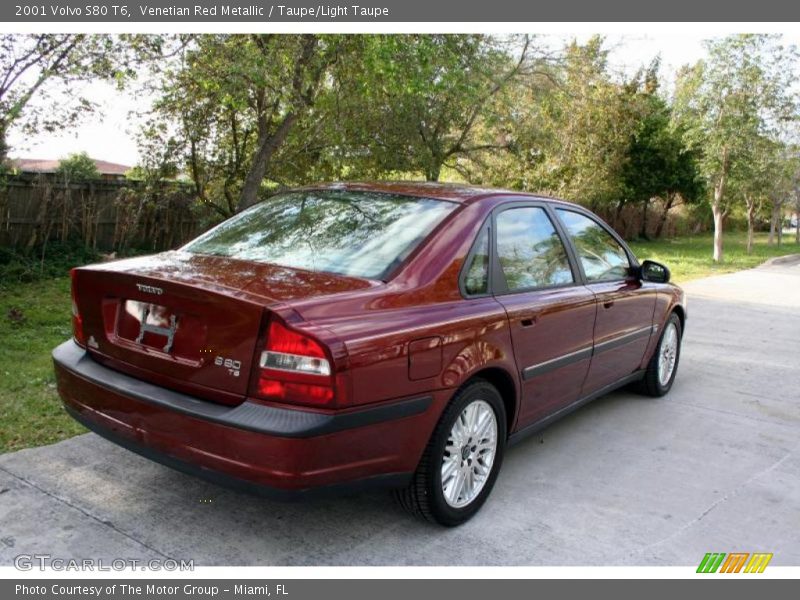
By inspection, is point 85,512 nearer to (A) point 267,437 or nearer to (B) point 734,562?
(A) point 267,437

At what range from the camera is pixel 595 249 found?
4.86 meters

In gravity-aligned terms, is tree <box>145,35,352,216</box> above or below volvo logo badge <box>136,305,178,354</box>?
above

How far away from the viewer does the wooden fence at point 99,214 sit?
9.97 metres

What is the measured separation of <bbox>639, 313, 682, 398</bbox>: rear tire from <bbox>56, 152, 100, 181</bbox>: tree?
8812 mm

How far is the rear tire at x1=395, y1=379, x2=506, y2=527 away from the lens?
3197 mm

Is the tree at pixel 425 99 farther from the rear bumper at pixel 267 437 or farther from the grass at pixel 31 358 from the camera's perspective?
the rear bumper at pixel 267 437

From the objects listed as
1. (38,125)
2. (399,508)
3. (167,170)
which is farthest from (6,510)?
(167,170)

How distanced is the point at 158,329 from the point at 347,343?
2.97ft

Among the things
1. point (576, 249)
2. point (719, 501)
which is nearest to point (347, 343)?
point (576, 249)

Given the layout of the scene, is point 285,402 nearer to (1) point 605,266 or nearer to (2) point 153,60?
(1) point 605,266

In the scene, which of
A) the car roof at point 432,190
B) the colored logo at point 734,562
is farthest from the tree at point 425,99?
the colored logo at point 734,562

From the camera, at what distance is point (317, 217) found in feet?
12.6

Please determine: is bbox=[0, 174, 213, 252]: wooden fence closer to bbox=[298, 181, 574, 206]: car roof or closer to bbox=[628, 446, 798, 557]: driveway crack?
bbox=[298, 181, 574, 206]: car roof

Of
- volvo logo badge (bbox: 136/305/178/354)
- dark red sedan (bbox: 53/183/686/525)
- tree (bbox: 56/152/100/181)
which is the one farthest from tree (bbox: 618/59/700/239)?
volvo logo badge (bbox: 136/305/178/354)
